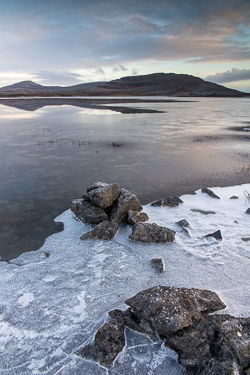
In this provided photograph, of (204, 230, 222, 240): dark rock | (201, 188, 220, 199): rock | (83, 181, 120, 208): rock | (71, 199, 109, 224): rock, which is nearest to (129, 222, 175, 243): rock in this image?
(204, 230, 222, 240): dark rock

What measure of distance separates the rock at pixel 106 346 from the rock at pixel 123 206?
337cm

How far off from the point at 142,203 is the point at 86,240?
103 inches

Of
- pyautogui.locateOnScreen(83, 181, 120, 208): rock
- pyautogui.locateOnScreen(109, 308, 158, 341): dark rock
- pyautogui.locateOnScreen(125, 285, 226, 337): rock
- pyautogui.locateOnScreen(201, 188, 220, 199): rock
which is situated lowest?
pyautogui.locateOnScreen(109, 308, 158, 341): dark rock

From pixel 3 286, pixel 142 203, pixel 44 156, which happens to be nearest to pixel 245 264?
pixel 142 203

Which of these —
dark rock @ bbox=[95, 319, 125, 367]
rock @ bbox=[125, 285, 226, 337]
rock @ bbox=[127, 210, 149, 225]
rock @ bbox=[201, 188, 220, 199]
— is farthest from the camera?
rock @ bbox=[201, 188, 220, 199]

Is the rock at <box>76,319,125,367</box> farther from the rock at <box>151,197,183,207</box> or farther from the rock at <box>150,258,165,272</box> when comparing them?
the rock at <box>151,197,183,207</box>

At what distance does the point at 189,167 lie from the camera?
11.5 m

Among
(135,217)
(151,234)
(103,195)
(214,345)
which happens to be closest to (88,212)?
(103,195)

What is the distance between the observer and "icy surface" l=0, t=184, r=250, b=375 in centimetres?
313

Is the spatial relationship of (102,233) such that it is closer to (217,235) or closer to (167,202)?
(167,202)

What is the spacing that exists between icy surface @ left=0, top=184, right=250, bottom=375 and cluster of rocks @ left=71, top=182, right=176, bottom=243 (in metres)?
0.24

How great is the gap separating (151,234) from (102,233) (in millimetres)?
1257

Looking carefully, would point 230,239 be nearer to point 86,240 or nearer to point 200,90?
point 86,240

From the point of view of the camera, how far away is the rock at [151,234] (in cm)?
569
